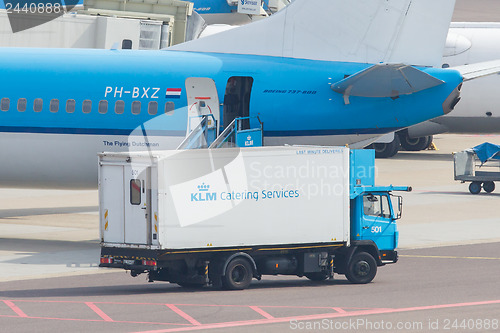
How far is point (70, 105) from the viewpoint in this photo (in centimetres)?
3172

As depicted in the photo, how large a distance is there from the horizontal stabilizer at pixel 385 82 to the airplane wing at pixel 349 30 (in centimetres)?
138

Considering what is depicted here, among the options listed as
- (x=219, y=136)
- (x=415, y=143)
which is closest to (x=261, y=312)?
(x=219, y=136)

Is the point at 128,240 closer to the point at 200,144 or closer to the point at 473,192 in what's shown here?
the point at 200,144

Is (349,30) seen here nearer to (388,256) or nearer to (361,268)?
(388,256)

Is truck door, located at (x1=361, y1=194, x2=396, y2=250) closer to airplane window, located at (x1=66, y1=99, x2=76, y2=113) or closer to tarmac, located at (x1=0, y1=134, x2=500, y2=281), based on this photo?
tarmac, located at (x1=0, y1=134, x2=500, y2=281)

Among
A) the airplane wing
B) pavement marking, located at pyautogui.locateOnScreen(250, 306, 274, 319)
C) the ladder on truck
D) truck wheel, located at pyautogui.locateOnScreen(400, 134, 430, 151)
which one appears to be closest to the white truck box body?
pavement marking, located at pyautogui.locateOnScreen(250, 306, 274, 319)

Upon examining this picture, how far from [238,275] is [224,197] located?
1996 millimetres

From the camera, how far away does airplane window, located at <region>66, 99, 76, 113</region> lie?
104 feet

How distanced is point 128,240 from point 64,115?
9.15 meters

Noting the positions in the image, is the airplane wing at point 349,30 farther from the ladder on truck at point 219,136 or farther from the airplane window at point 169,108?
the ladder on truck at point 219,136

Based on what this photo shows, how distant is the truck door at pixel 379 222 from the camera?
25875 mm

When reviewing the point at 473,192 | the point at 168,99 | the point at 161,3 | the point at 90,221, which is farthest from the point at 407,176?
the point at 168,99

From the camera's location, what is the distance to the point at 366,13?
105 feet

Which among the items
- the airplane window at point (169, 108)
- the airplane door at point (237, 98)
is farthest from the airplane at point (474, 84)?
the airplane window at point (169, 108)
